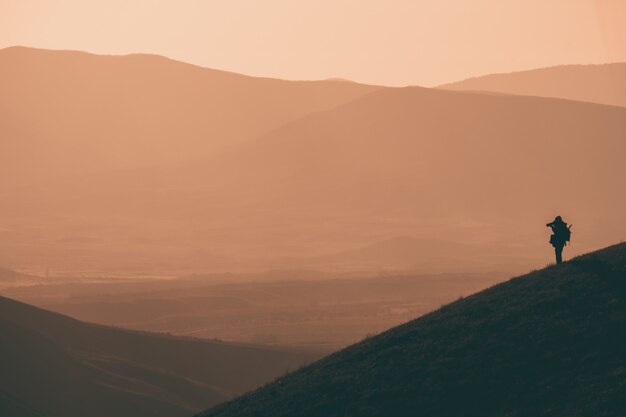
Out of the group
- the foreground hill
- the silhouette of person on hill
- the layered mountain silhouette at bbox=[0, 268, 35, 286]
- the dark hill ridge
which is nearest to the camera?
the dark hill ridge

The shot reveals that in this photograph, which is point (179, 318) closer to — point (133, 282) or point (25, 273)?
point (133, 282)

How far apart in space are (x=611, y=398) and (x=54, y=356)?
46007mm

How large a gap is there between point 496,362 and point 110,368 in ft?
133

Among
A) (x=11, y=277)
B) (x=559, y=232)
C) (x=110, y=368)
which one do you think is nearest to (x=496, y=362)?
(x=559, y=232)

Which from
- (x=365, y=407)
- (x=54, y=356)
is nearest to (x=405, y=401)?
(x=365, y=407)

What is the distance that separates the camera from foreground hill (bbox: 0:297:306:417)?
60.2 metres

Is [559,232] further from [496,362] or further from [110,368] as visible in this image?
[110,368]

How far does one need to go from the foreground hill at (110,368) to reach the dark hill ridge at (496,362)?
82.6 ft

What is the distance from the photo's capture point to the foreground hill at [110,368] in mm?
60250

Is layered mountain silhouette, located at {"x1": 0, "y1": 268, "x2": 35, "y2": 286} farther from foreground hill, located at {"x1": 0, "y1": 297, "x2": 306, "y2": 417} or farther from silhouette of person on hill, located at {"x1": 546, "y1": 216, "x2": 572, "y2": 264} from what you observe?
silhouette of person on hill, located at {"x1": 546, "y1": 216, "x2": 572, "y2": 264}

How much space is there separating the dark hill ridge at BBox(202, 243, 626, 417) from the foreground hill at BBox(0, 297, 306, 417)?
25.2 meters

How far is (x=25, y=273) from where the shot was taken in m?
179

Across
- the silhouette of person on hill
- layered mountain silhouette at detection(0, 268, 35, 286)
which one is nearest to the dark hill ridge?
the silhouette of person on hill

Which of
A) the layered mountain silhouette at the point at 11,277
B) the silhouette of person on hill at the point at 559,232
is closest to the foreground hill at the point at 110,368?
the silhouette of person on hill at the point at 559,232
